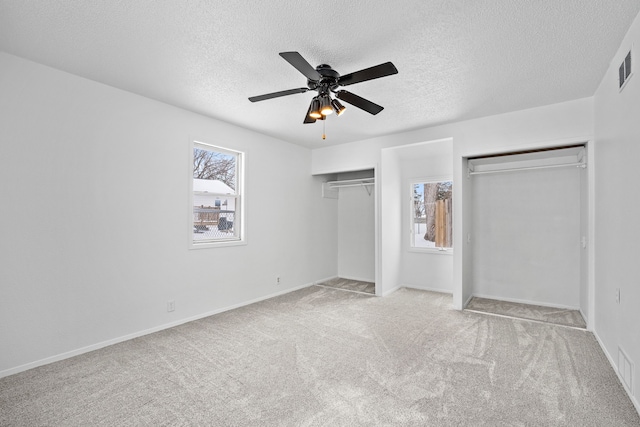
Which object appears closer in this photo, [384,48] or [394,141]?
[384,48]

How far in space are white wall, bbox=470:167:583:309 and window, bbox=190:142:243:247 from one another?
3.65 metres

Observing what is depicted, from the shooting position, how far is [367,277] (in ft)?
19.8

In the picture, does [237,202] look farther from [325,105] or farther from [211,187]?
[325,105]

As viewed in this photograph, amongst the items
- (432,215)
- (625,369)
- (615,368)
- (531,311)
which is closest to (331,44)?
(625,369)

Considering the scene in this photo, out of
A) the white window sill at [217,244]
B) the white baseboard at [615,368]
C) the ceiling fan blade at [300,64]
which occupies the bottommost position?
the white baseboard at [615,368]

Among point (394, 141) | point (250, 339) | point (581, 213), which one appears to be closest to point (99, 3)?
point (250, 339)

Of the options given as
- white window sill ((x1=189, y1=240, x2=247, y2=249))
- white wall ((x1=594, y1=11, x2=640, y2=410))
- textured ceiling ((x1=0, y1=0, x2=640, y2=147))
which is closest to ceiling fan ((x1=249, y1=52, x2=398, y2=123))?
textured ceiling ((x1=0, y1=0, x2=640, y2=147))

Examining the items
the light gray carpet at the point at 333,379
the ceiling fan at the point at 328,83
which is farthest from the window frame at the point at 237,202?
the ceiling fan at the point at 328,83

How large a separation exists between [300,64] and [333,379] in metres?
2.37

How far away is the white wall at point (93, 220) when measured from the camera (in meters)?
2.55

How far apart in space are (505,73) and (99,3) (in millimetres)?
3217

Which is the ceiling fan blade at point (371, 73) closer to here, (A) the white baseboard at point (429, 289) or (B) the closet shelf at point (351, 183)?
(B) the closet shelf at point (351, 183)

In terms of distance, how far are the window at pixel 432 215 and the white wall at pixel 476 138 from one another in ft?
2.47

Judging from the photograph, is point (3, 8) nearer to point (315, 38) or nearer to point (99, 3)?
point (99, 3)
